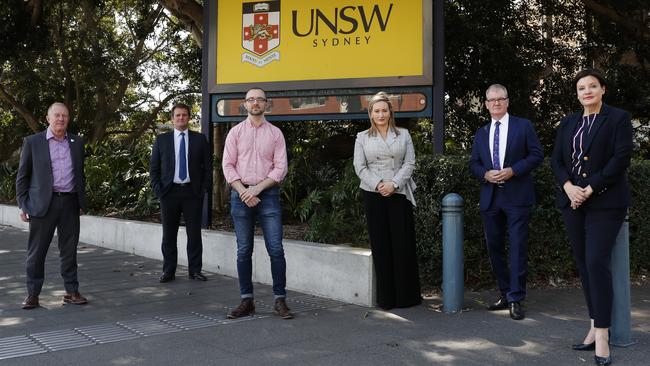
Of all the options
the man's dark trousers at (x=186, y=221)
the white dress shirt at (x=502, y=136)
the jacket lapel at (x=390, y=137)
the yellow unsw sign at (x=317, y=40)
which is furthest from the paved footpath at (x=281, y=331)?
the yellow unsw sign at (x=317, y=40)

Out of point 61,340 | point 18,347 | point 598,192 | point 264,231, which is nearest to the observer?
point 598,192

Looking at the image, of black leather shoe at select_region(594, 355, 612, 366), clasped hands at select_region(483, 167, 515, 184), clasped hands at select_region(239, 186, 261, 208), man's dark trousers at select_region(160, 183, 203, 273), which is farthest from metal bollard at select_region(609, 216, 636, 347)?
man's dark trousers at select_region(160, 183, 203, 273)

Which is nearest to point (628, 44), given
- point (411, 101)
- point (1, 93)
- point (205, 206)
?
point (411, 101)

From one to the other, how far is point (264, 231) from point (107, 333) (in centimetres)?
148

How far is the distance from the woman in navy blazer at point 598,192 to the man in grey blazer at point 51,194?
431 centimetres

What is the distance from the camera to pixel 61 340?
4703 millimetres

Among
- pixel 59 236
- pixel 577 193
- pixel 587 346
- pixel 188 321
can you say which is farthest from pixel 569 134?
pixel 59 236

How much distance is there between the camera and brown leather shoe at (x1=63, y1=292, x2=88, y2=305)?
5.96 meters

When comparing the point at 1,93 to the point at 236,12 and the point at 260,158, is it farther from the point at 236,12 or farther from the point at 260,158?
the point at 260,158

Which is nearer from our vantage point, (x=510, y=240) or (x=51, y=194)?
(x=510, y=240)

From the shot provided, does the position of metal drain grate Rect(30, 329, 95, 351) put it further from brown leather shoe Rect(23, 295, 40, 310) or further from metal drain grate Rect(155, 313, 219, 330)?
brown leather shoe Rect(23, 295, 40, 310)

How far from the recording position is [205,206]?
8.45 metres

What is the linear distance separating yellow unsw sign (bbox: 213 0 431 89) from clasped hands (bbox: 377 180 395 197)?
91.9 inches

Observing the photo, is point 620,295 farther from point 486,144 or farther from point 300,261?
point 300,261
